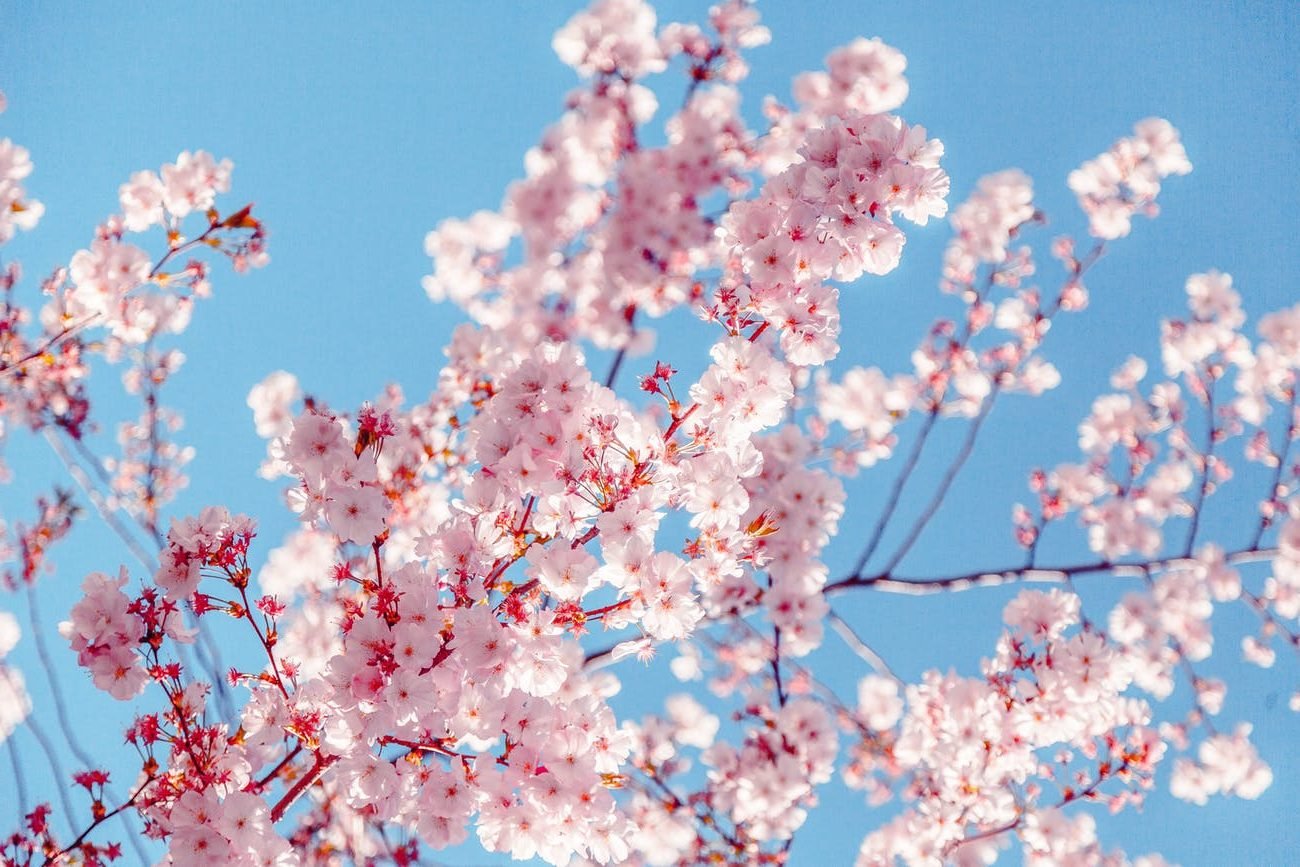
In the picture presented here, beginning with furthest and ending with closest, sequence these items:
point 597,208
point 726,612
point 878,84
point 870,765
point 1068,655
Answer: point 597,208, point 878,84, point 870,765, point 726,612, point 1068,655

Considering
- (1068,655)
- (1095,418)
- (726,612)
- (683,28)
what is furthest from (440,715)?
(1095,418)

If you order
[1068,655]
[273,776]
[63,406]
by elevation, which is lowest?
[273,776]

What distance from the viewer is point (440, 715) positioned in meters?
2.52

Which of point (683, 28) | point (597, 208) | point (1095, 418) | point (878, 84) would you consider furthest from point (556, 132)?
point (1095, 418)

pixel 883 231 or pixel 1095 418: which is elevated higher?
pixel 1095 418

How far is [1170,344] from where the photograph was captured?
773cm

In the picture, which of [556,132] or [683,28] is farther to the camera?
[556,132]

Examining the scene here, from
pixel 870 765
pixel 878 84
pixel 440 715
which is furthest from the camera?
pixel 878 84

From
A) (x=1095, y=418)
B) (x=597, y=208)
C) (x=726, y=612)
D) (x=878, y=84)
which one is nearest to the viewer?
(x=726, y=612)

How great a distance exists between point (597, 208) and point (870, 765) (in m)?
5.82

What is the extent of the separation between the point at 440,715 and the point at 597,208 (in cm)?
608

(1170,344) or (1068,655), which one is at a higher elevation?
(1170,344)

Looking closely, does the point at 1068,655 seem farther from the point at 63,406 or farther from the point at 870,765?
the point at 63,406

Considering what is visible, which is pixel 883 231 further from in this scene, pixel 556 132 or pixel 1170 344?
pixel 1170 344
